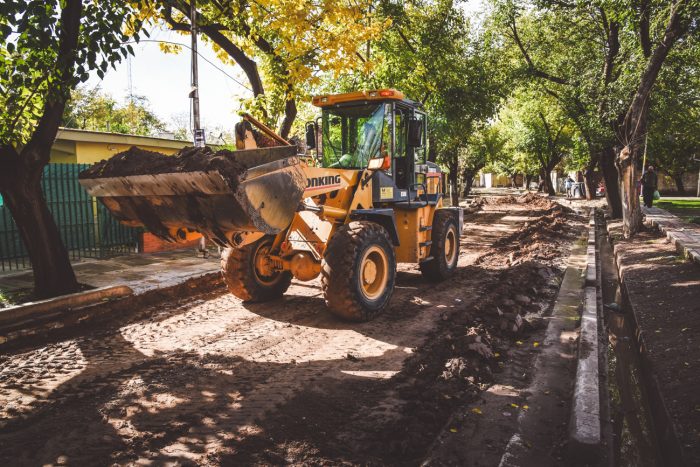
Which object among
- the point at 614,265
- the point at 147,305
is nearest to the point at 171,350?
the point at 147,305

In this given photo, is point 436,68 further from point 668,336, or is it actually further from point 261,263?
point 668,336

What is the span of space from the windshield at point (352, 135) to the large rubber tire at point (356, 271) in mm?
1661

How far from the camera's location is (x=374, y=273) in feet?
21.7

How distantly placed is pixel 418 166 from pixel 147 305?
16.7 feet

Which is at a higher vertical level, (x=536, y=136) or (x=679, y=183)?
(x=536, y=136)

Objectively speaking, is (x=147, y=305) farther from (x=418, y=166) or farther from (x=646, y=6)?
(x=646, y=6)

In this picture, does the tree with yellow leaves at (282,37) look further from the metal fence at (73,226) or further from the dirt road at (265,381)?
the dirt road at (265,381)

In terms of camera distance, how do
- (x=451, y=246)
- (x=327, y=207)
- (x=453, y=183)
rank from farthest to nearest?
(x=453, y=183), (x=451, y=246), (x=327, y=207)

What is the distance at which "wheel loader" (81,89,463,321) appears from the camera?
16.8 ft

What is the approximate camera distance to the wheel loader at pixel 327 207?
512 cm

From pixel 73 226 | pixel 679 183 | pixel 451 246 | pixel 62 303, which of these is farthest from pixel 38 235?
pixel 679 183

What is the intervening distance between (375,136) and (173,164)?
138 inches

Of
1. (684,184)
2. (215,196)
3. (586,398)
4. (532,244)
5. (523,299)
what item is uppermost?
(684,184)

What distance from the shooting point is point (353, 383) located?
4527mm
